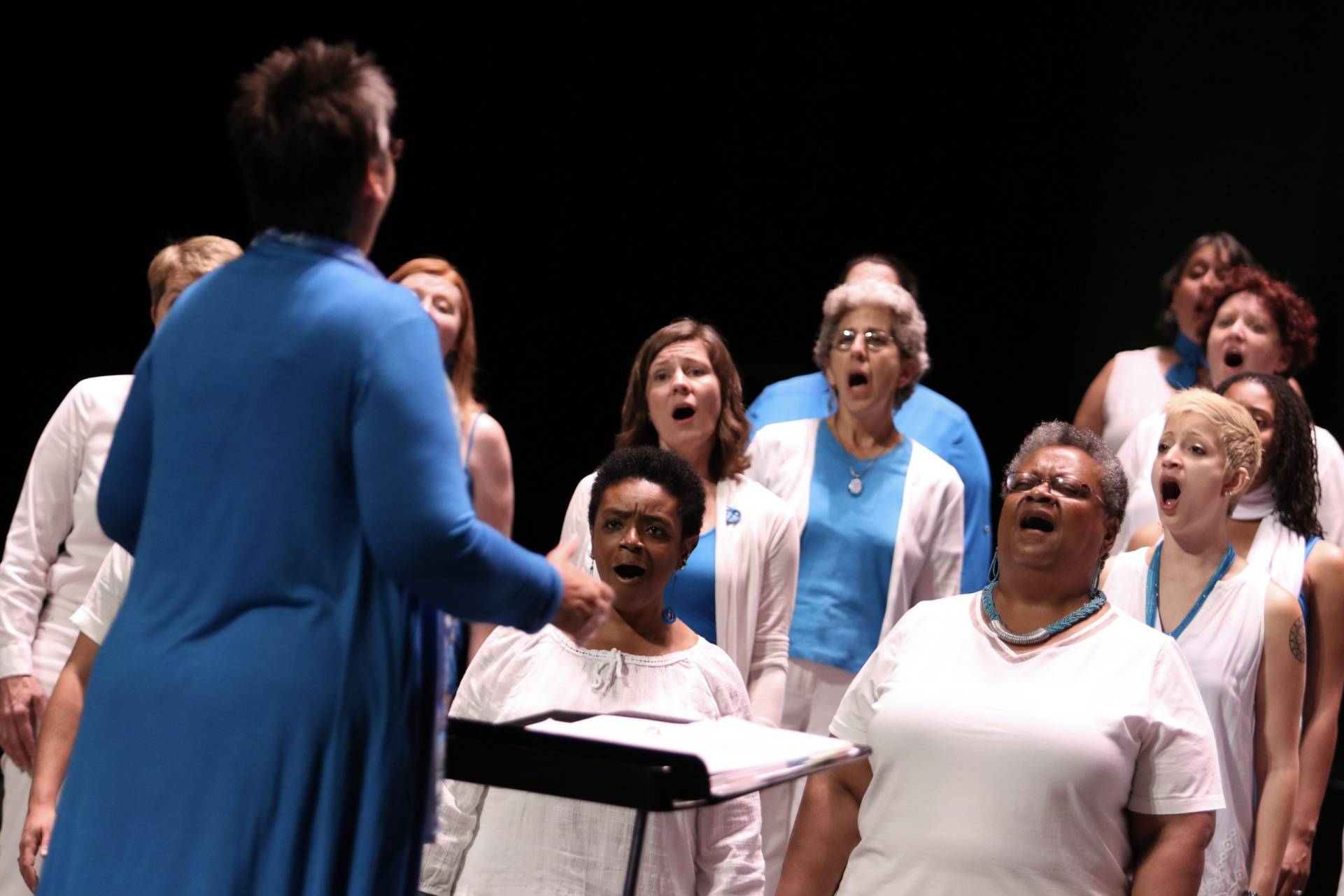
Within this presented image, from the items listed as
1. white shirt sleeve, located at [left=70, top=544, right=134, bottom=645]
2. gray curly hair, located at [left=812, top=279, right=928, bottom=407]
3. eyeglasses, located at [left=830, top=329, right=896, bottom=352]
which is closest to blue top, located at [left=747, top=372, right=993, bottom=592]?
gray curly hair, located at [left=812, top=279, right=928, bottom=407]

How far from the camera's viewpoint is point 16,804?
3.18 m

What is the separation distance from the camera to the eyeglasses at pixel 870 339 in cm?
425

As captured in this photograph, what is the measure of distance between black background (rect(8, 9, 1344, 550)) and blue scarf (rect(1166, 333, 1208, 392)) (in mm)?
769

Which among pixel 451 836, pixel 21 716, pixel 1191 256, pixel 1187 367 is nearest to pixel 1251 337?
pixel 1187 367

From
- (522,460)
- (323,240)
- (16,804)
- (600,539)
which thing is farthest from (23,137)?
(323,240)

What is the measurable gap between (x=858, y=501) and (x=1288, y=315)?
55.8 inches

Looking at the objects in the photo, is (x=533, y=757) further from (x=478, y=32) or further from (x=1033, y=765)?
(x=478, y=32)

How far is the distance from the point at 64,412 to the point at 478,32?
260 centimetres

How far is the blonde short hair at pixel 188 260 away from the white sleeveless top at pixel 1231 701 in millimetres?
2052

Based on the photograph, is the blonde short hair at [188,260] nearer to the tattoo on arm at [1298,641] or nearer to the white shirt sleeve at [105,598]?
the white shirt sleeve at [105,598]

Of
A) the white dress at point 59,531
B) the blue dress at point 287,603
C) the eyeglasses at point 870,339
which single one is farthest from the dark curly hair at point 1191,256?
the blue dress at point 287,603

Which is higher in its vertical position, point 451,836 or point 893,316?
point 893,316

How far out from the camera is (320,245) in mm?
1715

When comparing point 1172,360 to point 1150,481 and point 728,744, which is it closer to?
point 1150,481
